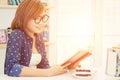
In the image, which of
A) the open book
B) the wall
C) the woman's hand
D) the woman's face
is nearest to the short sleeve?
the woman's face

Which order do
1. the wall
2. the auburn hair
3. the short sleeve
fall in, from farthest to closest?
the wall, the auburn hair, the short sleeve

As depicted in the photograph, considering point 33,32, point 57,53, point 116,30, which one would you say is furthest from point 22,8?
point 116,30

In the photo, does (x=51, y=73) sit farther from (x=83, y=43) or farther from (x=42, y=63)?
(x=83, y=43)

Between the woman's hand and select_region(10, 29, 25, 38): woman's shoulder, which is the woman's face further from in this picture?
the woman's hand

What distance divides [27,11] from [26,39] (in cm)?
21

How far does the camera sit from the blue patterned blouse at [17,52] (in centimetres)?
185

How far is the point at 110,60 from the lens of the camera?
184cm

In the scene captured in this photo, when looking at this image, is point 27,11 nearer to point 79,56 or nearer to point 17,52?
point 17,52

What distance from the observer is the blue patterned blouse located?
1.85 metres

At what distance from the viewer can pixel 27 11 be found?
196 cm

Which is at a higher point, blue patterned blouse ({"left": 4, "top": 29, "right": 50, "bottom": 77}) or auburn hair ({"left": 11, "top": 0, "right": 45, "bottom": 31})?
auburn hair ({"left": 11, "top": 0, "right": 45, "bottom": 31})

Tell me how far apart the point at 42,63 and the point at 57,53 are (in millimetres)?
2116

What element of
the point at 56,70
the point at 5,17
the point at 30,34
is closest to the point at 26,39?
the point at 30,34

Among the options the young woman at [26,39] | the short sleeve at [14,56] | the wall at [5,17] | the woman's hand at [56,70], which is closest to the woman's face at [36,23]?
the young woman at [26,39]
